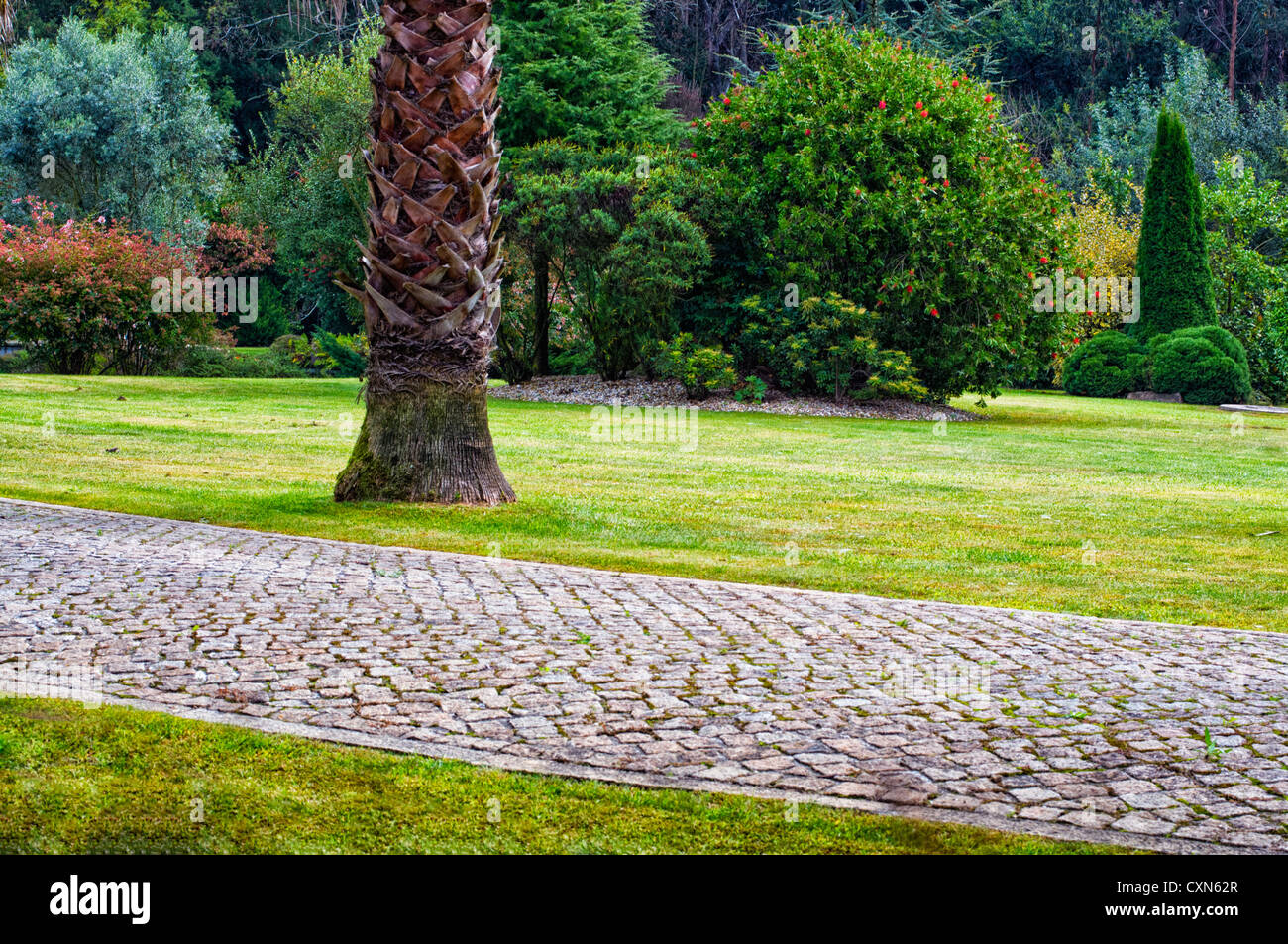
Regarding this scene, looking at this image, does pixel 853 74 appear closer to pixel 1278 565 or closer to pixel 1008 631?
pixel 1278 565

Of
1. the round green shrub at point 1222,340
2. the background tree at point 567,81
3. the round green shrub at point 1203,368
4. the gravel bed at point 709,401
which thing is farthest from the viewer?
the round green shrub at point 1222,340

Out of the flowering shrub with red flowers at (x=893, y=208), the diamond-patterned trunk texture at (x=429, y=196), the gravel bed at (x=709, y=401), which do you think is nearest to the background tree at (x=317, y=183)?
the gravel bed at (x=709, y=401)

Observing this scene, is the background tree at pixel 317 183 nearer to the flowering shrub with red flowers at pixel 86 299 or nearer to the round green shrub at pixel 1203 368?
the flowering shrub with red flowers at pixel 86 299

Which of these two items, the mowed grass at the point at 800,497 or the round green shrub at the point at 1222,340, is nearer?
the mowed grass at the point at 800,497

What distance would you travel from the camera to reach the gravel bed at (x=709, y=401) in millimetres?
24436

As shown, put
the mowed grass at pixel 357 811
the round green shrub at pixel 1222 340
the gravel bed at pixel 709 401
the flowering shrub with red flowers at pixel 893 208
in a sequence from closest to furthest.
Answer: the mowed grass at pixel 357 811 < the flowering shrub with red flowers at pixel 893 208 < the gravel bed at pixel 709 401 < the round green shrub at pixel 1222 340

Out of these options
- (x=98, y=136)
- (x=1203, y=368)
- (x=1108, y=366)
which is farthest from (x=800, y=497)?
(x=98, y=136)

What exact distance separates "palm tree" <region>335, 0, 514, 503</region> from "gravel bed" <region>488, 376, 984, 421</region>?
44.4 ft

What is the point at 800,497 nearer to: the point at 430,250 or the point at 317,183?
the point at 430,250

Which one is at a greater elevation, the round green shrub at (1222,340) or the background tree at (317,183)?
the background tree at (317,183)

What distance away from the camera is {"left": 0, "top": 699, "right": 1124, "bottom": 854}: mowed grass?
152 inches

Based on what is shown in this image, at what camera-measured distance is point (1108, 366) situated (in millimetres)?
33406

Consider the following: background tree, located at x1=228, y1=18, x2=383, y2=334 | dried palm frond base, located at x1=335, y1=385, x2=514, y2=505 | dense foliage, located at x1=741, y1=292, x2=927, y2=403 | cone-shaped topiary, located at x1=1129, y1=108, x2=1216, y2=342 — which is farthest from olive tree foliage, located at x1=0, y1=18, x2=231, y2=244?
dried palm frond base, located at x1=335, y1=385, x2=514, y2=505

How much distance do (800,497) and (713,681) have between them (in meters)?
6.93
